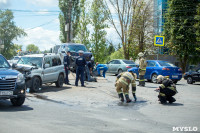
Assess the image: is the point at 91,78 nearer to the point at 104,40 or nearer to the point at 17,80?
the point at 17,80

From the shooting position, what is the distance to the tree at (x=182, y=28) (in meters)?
37.8

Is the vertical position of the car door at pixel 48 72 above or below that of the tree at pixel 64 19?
below

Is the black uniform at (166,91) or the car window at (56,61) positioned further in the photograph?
the car window at (56,61)

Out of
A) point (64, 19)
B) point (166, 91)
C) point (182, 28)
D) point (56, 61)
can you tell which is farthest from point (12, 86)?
point (64, 19)

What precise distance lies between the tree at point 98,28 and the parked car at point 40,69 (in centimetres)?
2853

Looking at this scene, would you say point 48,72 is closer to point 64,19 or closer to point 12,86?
point 12,86

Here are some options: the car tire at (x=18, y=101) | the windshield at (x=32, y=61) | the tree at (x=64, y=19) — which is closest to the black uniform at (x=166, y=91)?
the car tire at (x=18, y=101)

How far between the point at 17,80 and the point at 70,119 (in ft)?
8.55

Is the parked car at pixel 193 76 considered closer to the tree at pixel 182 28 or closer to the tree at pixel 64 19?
the tree at pixel 182 28

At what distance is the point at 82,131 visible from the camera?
248 inches

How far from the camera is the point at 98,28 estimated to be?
44.8m

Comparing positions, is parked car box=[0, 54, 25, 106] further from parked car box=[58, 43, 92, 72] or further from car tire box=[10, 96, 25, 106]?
parked car box=[58, 43, 92, 72]

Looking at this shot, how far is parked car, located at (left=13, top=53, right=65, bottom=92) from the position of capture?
13523 millimetres

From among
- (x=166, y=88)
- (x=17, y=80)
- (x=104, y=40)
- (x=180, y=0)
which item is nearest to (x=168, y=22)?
(x=180, y=0)
